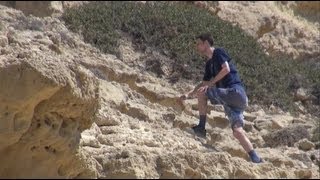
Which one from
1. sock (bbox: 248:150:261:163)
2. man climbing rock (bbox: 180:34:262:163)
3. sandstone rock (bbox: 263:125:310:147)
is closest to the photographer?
sock (bbox: 248:150:261:163)

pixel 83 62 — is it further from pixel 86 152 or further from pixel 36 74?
pixel 36 74

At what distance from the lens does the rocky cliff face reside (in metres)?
5.39

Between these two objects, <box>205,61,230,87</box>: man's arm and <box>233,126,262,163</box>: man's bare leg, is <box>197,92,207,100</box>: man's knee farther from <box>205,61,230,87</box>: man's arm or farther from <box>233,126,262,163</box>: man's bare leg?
<box>233,126,262,163</box>: man's bare leg

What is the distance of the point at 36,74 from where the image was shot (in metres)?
5.31

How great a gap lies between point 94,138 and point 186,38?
16.1 feet

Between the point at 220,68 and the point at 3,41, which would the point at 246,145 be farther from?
the point at 3,41

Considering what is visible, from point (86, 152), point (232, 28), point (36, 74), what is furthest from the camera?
point (232, 28)

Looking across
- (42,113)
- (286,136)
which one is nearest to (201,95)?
(286,136)

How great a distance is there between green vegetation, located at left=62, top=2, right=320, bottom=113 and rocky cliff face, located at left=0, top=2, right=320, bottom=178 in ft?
7.39

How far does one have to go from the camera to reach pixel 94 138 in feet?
22.1

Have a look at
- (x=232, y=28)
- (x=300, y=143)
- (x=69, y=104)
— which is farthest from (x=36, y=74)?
(x=232, y=28)

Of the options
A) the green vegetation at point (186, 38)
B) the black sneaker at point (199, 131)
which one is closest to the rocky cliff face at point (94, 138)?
the black sneaker at point (199, 131)

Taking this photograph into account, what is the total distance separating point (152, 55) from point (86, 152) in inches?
179

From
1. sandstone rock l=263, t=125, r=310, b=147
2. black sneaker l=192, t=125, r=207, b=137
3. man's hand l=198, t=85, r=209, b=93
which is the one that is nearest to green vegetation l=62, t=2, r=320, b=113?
sandstone rock l=263, t=125, r=310, b=147
